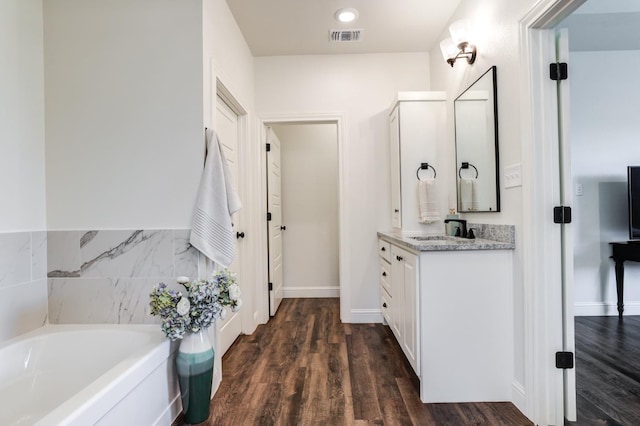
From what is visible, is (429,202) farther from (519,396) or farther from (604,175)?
(604,175)

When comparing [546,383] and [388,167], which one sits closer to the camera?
[546,383]

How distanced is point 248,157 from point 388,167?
136cm

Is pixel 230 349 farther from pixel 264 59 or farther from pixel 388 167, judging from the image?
pixel 264 59

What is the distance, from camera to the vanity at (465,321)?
168cm

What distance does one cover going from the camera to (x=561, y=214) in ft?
4.86

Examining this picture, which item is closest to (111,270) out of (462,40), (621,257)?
(462,40)

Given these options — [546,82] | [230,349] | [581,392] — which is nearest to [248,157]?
[230,349]

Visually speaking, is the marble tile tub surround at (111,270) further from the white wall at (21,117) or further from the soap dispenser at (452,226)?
the soap dispenser at (452,226)

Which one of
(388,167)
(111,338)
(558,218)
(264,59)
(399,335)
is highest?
(264,59)

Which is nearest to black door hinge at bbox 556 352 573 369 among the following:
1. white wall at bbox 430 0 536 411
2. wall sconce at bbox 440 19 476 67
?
white wall at bbox 430 0 536 411

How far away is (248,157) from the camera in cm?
280

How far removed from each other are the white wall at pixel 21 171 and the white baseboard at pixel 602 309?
432cm

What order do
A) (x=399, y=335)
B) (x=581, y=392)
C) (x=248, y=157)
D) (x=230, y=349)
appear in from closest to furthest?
(x=581, y=392), (x=399, y=335), (x=230, y=349), (x=248, y=157)

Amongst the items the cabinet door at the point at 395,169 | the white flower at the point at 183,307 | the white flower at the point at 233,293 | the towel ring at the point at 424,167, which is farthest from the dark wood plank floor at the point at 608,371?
the white flower at the point at 183,307
